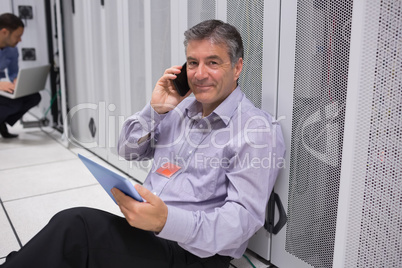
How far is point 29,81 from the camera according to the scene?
399cm

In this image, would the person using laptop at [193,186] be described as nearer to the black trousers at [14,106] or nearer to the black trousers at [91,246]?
the black trousers at [91,246]

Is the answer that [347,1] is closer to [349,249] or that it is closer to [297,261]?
[349,249]

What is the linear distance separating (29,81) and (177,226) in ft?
11.3

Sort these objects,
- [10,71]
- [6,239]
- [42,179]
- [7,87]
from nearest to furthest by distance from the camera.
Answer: [6,239] → [42,179] → [7,87] → [10,71]

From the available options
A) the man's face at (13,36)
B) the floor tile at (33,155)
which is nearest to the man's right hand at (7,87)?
the man's face at (13,36)

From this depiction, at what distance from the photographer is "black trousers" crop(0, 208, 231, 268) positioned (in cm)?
118

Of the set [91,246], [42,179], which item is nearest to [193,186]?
[91,246]

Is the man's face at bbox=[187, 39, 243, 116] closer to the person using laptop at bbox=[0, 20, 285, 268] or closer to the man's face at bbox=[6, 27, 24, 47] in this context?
the person using laptop at bbox=[0, 20, 285, 268]

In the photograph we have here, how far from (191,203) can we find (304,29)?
0.79 meters

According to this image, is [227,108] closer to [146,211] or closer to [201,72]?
[201,72]

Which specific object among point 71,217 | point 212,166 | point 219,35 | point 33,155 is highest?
point 219,35

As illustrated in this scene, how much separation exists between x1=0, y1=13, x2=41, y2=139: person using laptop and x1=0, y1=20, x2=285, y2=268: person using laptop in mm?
2883

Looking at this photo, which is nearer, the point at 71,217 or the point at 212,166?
the point at 71,217

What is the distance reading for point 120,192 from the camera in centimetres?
118
